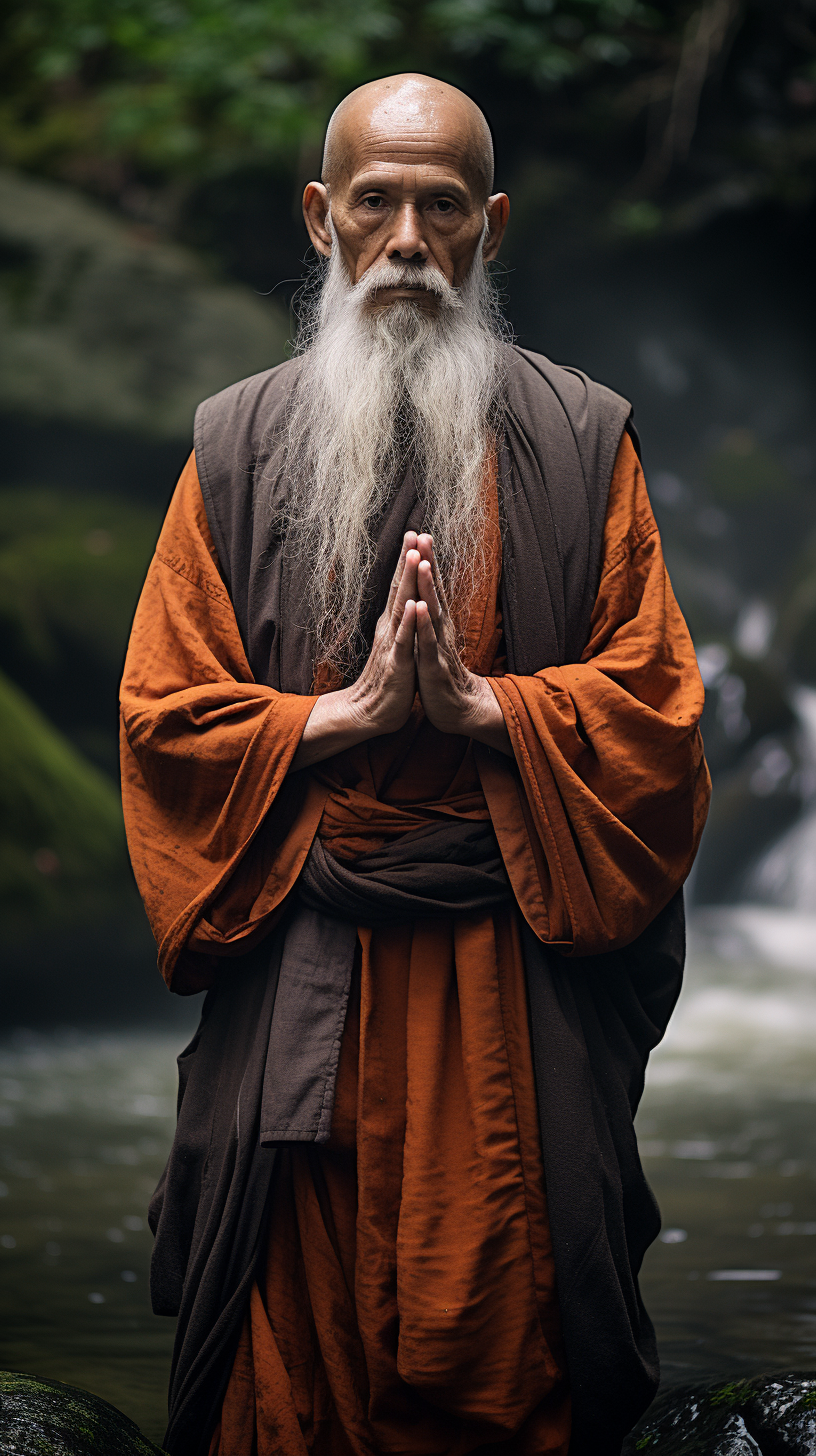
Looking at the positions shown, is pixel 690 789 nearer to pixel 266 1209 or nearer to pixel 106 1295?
pixel 266 1209

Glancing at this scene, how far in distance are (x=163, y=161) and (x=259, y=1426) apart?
8456mm

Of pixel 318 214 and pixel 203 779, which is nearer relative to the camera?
pixel 203 779

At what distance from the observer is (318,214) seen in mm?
2436

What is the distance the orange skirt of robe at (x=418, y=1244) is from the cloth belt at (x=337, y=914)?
47 mm

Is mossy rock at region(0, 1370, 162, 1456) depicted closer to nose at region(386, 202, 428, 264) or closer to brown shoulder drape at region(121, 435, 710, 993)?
brown shoulder drape at region(121, 435, 710, 993)

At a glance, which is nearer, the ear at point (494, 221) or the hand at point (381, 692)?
the hand at point (381, 692)

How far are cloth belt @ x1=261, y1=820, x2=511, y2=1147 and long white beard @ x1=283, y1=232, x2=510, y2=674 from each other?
33 centimetres

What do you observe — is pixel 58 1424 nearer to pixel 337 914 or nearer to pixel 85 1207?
pixel 337 914

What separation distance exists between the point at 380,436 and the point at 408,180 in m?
0.40

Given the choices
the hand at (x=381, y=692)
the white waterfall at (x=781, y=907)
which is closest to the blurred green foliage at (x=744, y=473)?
the white waterfall at (x=781, y=907)

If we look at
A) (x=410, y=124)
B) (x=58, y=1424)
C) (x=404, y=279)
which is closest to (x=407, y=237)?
(x=404, y=279)

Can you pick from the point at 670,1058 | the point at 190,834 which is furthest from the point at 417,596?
the point at 670,1058

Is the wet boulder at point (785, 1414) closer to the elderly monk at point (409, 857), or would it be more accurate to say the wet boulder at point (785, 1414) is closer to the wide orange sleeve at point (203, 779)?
the elderly monk at point (409, 857)

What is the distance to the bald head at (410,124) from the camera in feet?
7.43
